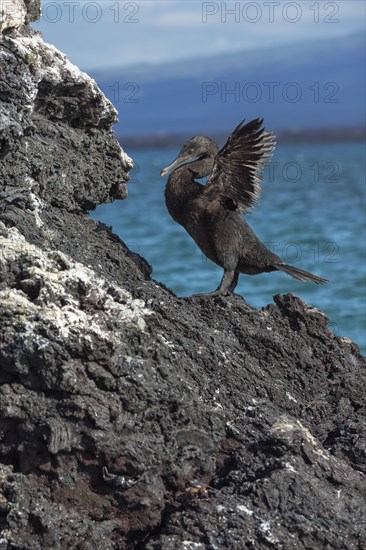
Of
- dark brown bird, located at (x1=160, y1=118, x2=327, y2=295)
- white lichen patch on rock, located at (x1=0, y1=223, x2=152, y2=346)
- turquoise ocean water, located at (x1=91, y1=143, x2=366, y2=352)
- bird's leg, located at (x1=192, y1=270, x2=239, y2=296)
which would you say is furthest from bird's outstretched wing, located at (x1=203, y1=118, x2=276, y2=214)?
white lichen patch on rock, located at (x1=0, y1=223, x2=152, y2=346)

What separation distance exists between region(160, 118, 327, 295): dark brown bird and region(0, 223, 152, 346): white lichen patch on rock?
5.63 ft

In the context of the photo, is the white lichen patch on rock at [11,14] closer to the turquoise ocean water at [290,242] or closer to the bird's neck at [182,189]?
the bird's neck at [182,189]

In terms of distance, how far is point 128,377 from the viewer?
5328mm

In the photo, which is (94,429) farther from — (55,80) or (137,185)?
(137,185)

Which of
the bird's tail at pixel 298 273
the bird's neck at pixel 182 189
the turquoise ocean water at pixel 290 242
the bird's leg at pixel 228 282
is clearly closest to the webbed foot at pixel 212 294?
the bird's leg at pixel 228 282

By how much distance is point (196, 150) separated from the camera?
7.38 meters

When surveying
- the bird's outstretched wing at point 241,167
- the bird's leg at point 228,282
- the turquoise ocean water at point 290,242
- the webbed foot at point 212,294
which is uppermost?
the turquoise ocean water at point 290,242

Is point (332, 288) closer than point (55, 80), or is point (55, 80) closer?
point (55, 80)

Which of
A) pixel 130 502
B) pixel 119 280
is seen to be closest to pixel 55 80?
pixel 119 280

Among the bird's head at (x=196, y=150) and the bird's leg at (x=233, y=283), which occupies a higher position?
the bird's head at (x=196, y=150)

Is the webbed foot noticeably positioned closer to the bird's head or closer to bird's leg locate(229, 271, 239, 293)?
bird's leg locate(229, 271, 239, 293)

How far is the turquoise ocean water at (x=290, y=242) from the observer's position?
20.6m

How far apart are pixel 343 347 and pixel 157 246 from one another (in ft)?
75.5

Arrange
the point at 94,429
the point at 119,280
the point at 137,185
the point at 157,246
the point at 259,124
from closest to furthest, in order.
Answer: the point at 94,429, the point at 119,280, the point at 259,124, the point at 157,246, the point at 137,185
